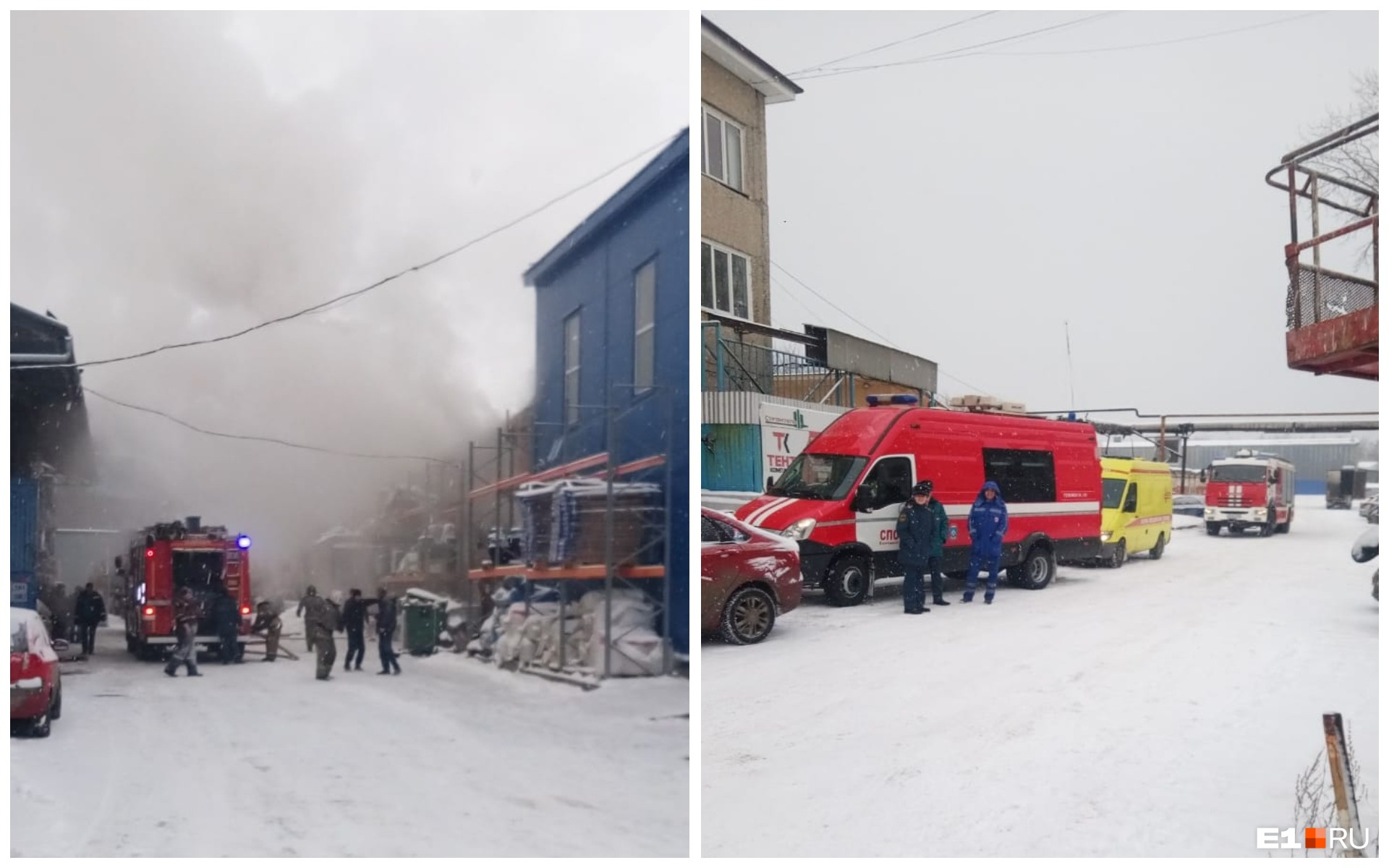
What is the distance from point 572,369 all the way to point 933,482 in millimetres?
2122

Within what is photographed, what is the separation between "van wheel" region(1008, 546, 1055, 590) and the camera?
4.19 m

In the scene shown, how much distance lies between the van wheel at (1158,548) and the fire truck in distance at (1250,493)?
0.17 m

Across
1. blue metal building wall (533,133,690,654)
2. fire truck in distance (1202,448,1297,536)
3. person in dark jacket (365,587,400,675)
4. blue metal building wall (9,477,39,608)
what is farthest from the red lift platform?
blue metal building wall (9,477,39,608)

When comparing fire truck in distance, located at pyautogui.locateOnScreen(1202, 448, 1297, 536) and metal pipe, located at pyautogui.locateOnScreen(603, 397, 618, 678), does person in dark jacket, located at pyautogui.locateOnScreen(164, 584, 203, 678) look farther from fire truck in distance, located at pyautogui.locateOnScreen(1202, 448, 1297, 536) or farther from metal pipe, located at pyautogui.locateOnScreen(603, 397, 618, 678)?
fire truck in distance, located at pyautogui.locateOnScreen(1202, 448, 1297, 536)

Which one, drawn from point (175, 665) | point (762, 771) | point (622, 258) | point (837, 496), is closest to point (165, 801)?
point (175, 665)

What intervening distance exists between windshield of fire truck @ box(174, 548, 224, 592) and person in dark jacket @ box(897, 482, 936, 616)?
7.39ft

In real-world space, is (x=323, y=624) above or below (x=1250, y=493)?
below

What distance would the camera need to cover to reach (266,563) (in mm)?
2656

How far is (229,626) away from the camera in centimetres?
263

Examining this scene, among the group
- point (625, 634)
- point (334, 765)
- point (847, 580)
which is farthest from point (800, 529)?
point (334, 765)

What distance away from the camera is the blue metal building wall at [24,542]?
2.72 m

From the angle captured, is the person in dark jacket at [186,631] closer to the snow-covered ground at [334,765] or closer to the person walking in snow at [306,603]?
the snow-covered ground at [334,765]

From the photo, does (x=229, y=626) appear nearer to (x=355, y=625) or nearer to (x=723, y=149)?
(x=355, y=625)

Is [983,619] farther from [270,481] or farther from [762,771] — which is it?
[270,481]
